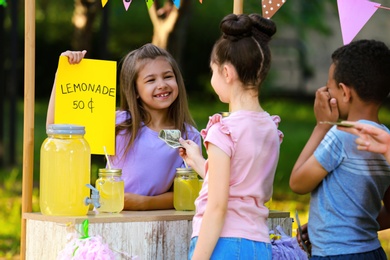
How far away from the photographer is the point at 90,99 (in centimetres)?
310

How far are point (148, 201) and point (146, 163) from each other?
17 cm

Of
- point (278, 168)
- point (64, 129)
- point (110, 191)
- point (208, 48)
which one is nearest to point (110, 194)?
point (110, 191)

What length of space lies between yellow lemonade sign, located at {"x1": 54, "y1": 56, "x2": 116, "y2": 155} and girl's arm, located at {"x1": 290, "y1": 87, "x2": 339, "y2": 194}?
2.70ft

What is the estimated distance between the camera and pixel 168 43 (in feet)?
20.5

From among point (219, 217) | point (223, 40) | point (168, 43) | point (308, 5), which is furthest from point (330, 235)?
point (308, 5)

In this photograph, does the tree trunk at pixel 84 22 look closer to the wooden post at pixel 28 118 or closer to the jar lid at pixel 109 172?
the wooden post at pixel 28 118

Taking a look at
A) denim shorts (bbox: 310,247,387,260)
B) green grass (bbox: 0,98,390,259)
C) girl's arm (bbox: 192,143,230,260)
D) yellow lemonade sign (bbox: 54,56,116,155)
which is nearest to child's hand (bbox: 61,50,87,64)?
yellow lemonade sign (bbox: 54,56,116,155)

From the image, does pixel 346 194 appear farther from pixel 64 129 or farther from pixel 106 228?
pixel 64 129

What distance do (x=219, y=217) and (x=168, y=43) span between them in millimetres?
3867

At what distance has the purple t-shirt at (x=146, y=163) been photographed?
10.5 ft

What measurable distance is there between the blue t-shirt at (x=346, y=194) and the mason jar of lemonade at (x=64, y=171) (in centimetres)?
82

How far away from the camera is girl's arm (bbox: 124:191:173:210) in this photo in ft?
10.2

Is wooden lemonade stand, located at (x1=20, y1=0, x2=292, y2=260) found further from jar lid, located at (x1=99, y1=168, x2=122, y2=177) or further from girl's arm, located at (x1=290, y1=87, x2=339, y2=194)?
girl's arm, located at (x1=290, y1=87, x2=339, y2=194)

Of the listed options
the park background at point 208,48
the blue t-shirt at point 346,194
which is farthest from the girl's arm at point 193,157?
the park background at point 208,48
